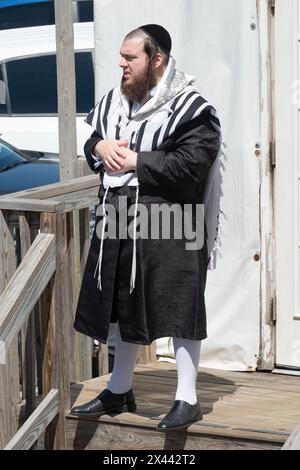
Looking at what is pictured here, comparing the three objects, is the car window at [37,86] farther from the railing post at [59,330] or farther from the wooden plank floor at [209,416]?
the railing post at [59,330]

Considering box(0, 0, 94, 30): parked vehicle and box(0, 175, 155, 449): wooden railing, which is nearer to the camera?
box(0, 175, 155, 449): wooden railing

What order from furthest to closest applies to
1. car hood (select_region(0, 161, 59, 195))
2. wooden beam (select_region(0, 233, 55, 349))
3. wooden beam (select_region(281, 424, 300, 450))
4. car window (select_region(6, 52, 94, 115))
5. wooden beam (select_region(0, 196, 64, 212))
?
1. car window (select_region(6, 52, 94, 115))
2. car hood (select_region(0, 161, 59, 195))
3. wooden beam (select_region(0, 196, 64, 212))
4. wooden beam (select_region(0, 233, 55, 349))
5. wooden beam (select_region(281, 424, 300, 450))

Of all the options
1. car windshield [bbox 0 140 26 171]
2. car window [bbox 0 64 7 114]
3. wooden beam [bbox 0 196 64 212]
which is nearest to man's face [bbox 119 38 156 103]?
wooden beam [bbox 0 196 64 212]

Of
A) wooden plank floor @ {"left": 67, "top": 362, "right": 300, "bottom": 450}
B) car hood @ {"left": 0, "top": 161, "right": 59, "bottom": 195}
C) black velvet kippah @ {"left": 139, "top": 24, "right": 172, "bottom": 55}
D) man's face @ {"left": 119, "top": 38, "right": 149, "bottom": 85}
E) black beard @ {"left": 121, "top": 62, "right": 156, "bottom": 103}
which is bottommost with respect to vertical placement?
wooden plank floor @ {"left": 67, "top": 362, "right": 300, "bottom": 450}

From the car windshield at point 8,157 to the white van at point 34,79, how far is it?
28.8 inches

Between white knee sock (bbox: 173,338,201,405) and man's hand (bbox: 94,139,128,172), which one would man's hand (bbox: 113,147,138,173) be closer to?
man's hand (bbox: 94,139,128,172)

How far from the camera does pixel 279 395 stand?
5.54 meters

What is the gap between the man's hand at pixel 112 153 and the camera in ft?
15.6

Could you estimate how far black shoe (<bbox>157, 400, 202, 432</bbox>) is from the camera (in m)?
4.88

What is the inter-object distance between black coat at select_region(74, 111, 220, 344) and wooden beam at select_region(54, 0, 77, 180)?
3.76 feet

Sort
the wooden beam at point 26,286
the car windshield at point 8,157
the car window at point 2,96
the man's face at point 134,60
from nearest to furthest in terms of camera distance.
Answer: the man's face at point 134,60, the wooden beam at point 26,286, the car windshield at point 8,157, the car window at point 2,96

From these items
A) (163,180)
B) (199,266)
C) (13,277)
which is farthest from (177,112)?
(13,277)

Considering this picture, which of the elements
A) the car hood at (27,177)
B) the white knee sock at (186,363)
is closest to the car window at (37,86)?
the car hood at (27,177)
